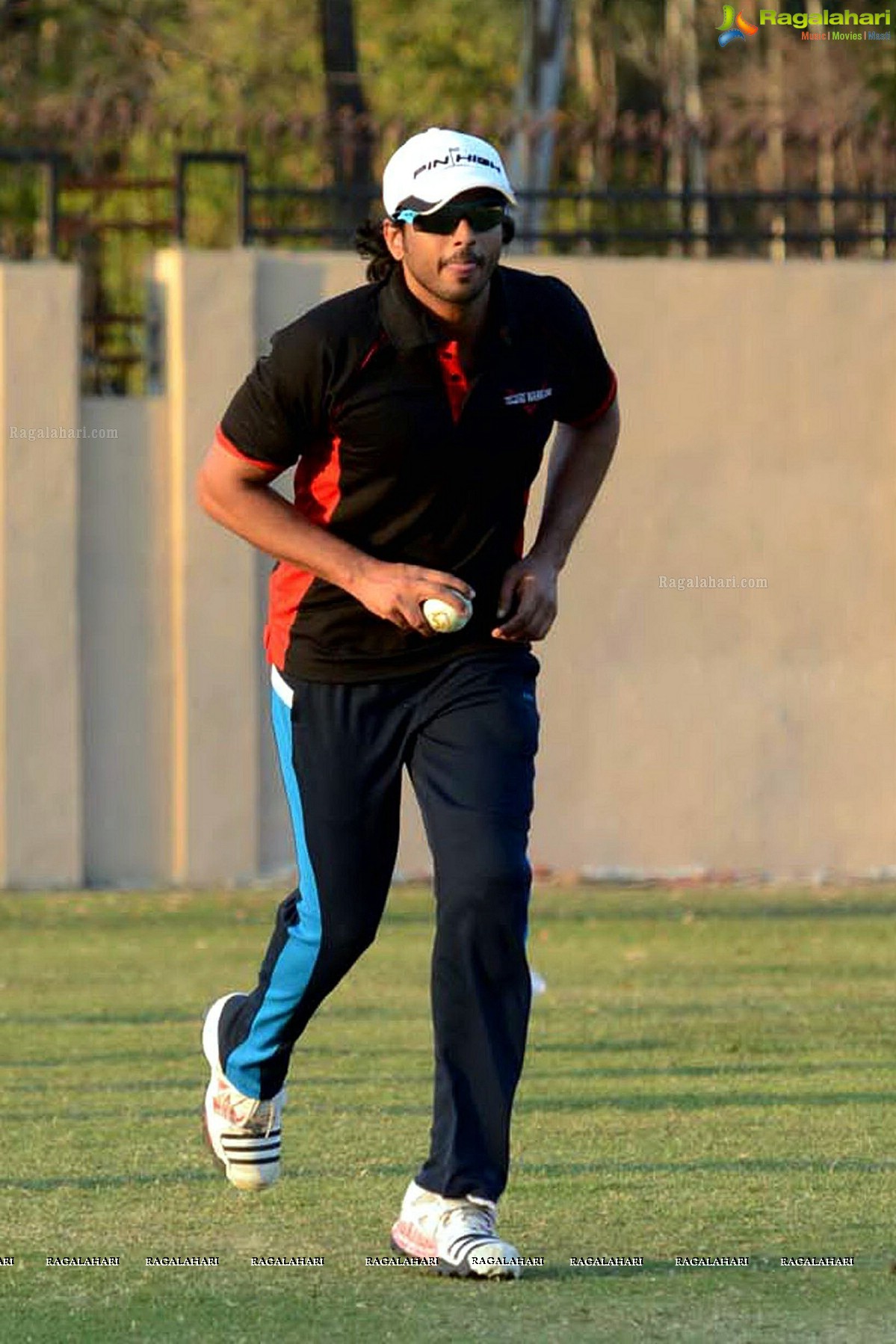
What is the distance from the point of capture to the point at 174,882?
45.4ft

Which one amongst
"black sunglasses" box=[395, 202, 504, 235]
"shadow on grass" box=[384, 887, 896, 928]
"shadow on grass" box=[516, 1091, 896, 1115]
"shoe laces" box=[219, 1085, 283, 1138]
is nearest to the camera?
"black sunglasses" box=[395, 202, 504, 235]

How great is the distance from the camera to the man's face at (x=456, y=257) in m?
5.50

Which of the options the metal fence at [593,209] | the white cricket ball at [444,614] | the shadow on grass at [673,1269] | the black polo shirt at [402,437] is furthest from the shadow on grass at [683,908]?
the white cricket ball at [444,614]

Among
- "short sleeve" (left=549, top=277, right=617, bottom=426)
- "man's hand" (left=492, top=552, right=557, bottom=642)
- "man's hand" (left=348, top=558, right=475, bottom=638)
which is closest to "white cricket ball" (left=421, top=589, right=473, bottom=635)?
"man's hand" (left=348, top=558, right=475, bottom=638)

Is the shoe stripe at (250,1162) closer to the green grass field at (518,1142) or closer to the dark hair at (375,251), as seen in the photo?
the green grass field at (518,1142)

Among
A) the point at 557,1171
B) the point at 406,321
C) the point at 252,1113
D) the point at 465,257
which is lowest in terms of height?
the point at 557,1171

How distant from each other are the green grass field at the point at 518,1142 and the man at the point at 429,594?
15.3 inches

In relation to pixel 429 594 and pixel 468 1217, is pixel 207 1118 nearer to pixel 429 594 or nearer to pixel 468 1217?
pixel 468 1217

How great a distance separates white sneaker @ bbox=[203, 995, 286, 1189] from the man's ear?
1.68 m

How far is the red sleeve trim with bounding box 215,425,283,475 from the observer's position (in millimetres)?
5688

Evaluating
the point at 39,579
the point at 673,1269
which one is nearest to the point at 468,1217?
the point at 673,1269

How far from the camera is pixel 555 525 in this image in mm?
5941

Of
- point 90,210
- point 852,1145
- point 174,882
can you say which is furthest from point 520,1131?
point 90,210

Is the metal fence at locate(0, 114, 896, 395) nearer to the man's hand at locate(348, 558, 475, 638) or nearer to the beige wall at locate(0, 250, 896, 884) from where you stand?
the beige wall at locate(0, 250, 896, 884)
